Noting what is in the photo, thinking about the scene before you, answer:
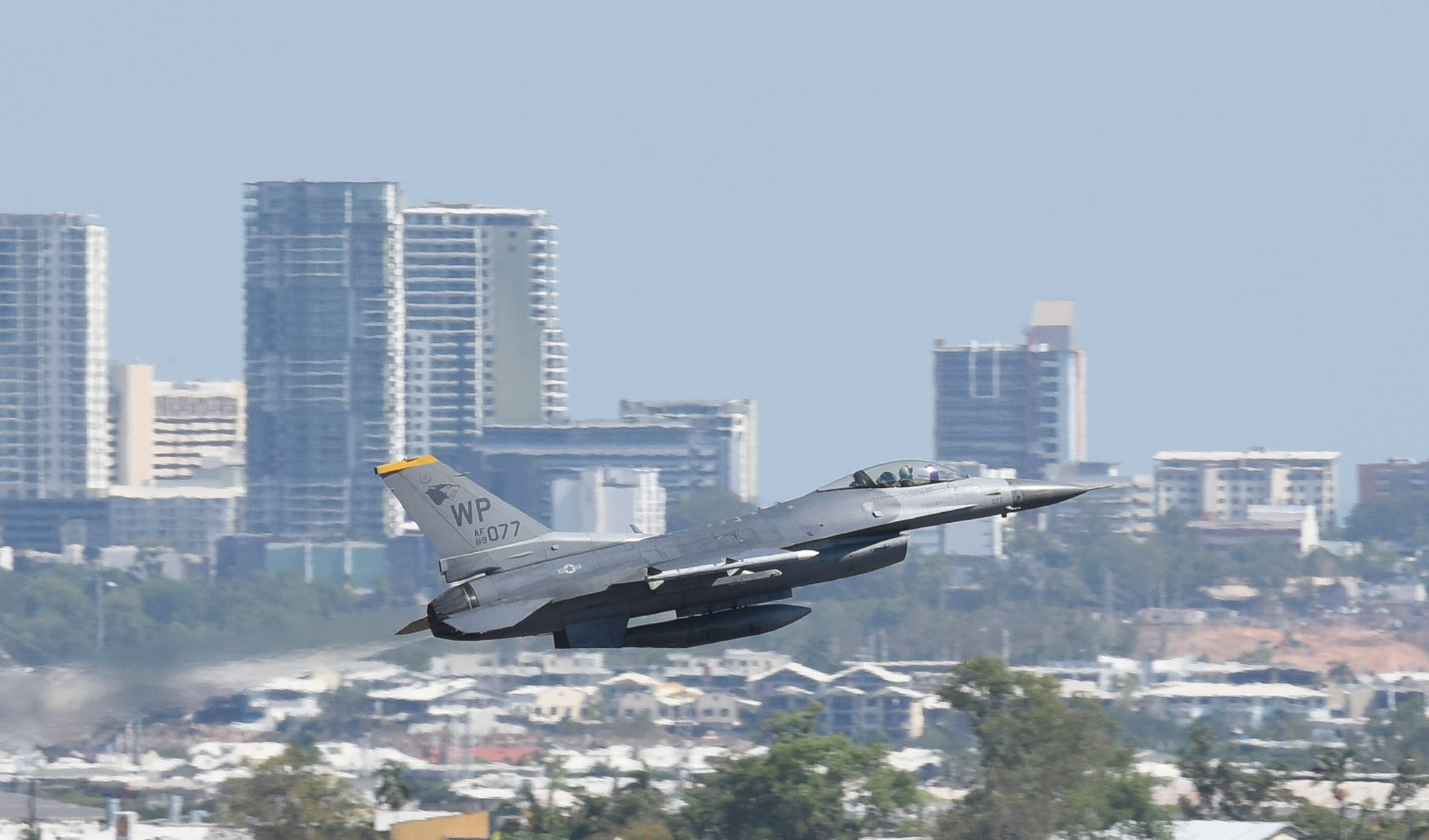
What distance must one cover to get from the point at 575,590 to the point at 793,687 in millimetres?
105971

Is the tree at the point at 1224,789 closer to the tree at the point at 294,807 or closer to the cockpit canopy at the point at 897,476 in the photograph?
the tree at the point at 294,807

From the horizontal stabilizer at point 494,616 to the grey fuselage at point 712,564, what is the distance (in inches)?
1.4

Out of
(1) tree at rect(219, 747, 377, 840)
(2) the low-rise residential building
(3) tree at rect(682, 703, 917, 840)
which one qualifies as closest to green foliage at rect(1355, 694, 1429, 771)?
(2) the low-rise residential building

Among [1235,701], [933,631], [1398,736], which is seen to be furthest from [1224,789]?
[933,631]

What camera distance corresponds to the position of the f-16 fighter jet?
36.7 metres

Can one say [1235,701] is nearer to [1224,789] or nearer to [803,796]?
[1224,789]

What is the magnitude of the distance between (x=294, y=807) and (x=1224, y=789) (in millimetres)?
26630

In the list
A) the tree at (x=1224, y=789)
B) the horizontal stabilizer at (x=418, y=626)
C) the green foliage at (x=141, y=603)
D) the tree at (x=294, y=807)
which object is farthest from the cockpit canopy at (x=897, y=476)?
the green foliage at (x=141, y=603)

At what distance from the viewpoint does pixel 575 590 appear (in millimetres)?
36750

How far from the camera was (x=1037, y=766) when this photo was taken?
68625 millimetres

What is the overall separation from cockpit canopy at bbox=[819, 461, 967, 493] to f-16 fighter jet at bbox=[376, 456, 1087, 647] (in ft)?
0.07

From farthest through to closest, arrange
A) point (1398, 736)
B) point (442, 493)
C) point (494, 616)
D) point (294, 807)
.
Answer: point (1398, 736) → point (294, 807) → point (442, 493) → point (494, 616)

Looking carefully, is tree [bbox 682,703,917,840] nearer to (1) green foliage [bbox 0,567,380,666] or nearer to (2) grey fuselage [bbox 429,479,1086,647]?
(2) grey fuselage [bbox 429,479,1086,647]

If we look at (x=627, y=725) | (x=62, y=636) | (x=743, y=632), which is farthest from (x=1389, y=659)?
(x=743, y=632)
